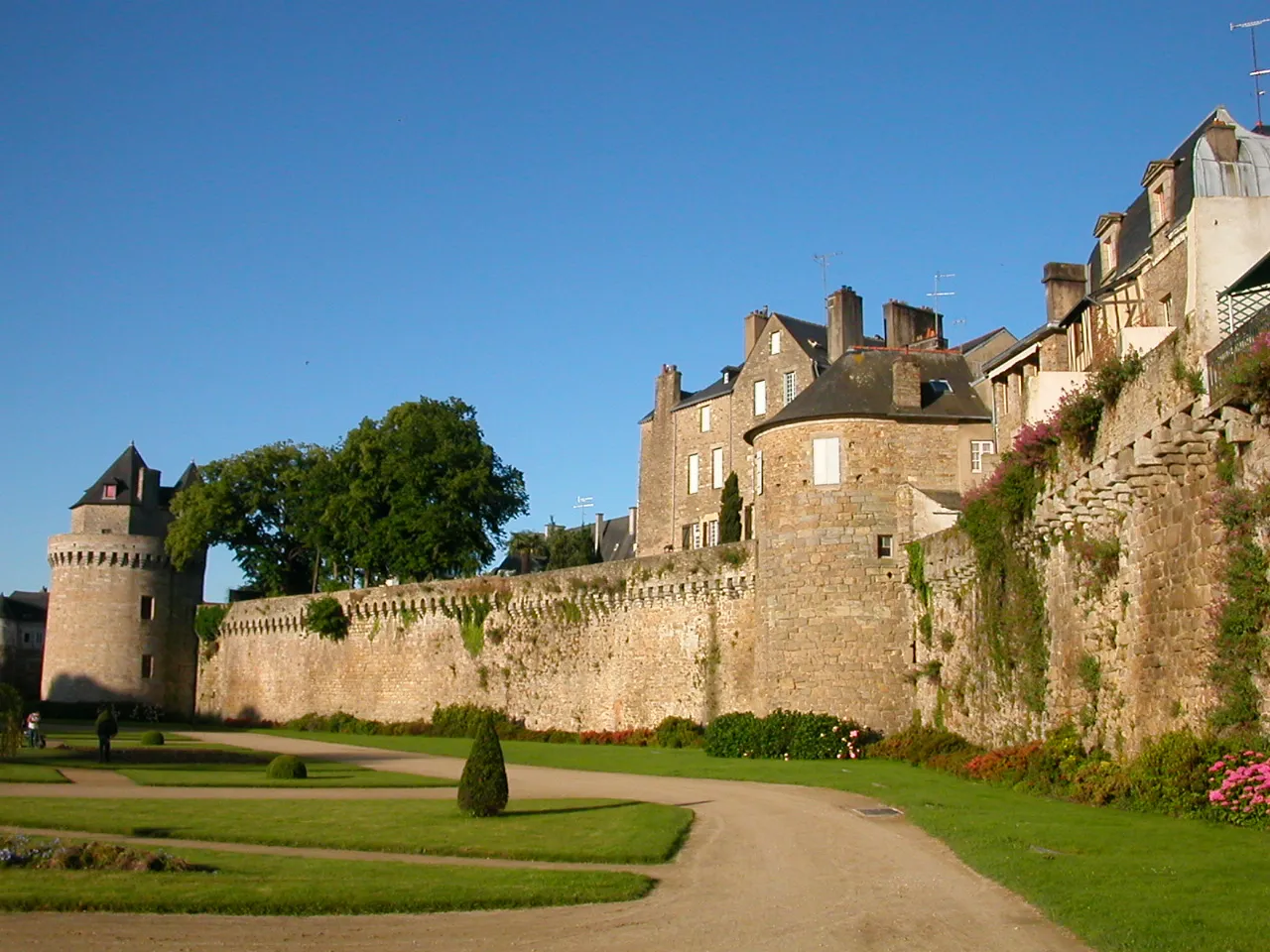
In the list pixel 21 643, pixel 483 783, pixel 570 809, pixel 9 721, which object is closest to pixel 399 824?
pixel 483 783

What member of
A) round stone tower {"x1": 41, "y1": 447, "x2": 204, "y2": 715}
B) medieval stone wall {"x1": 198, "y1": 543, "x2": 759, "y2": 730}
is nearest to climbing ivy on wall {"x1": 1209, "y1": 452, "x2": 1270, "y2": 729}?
medieval stone wall {"x1": 198, "y1": 543, "x2": 759, "y2": 730}

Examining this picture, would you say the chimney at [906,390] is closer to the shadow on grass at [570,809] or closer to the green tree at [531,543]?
the shadow on grass at [570,809]

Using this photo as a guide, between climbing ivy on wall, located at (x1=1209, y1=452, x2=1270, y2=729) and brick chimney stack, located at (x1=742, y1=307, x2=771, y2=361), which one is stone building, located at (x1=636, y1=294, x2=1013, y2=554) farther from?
climbing ivy on wall, located at (x1=1209, y1=452, x2=1270, y2=729)

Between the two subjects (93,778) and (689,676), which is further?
(689,676)

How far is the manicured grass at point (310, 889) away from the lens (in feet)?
34.5

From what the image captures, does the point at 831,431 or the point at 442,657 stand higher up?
the point at 831,431

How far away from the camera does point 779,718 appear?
28.9 meters

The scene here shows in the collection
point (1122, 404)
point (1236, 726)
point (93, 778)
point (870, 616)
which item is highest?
point (1122, 404)

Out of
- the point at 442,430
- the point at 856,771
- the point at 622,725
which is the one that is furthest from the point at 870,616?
the point at 442,430

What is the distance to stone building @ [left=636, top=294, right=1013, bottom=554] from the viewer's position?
4269 cm

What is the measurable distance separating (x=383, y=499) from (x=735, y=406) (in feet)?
50.2

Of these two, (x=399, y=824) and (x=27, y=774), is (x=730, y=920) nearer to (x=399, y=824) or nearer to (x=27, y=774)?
(x=399, y=824)

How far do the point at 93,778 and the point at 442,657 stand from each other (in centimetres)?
2096

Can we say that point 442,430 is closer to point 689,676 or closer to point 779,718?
Result: point 689,676
